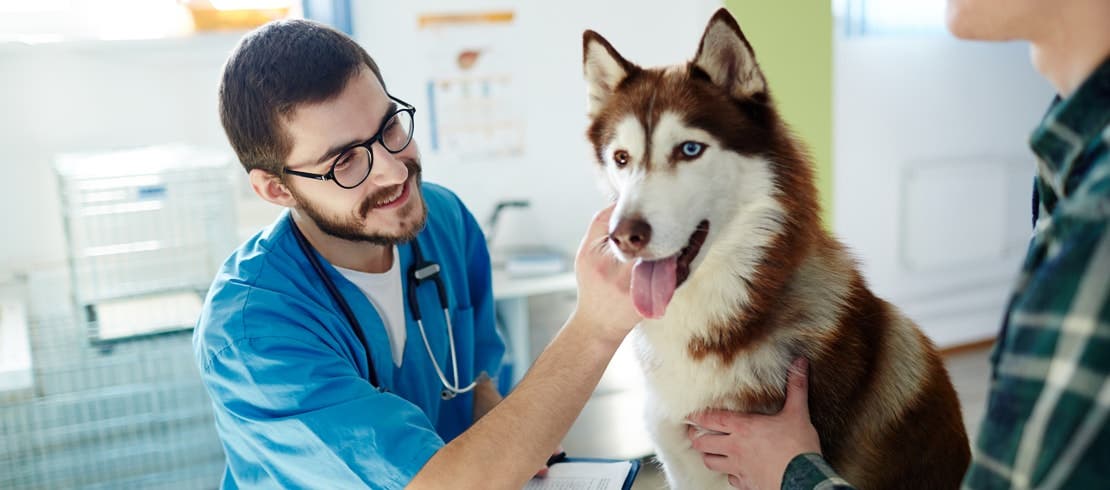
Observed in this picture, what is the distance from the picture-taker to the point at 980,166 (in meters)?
4.09

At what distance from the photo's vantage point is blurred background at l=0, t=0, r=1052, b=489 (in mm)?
2254

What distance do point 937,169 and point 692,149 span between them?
325 centimetres

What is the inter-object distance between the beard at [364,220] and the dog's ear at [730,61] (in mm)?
500

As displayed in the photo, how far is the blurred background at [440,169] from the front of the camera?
225cm

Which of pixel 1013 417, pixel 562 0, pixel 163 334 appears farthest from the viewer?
pixel 562 0

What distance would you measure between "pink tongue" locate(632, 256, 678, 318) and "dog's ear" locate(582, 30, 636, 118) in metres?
0.32

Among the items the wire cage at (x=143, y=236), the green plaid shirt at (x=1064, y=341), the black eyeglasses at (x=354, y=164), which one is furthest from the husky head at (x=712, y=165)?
the wire cage at (x=143, y=236)

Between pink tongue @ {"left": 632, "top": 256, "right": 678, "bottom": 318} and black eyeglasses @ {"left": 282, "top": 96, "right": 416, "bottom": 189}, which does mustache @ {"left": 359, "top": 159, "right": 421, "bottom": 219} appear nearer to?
black eyeglasses @ {"left": 282, "top": 96, "right": 416, "bottom": 189}

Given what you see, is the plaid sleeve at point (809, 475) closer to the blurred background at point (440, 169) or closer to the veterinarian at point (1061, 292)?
the veterinarian at point (1061, 292)

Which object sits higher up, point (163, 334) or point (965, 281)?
point (163, 334)

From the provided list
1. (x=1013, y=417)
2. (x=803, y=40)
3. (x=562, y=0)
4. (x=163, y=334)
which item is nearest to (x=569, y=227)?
(x=562, y=0)

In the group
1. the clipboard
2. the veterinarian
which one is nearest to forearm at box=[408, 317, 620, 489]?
the clipboard

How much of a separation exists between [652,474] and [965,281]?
2191 mm

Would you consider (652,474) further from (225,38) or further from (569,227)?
(225,38)
